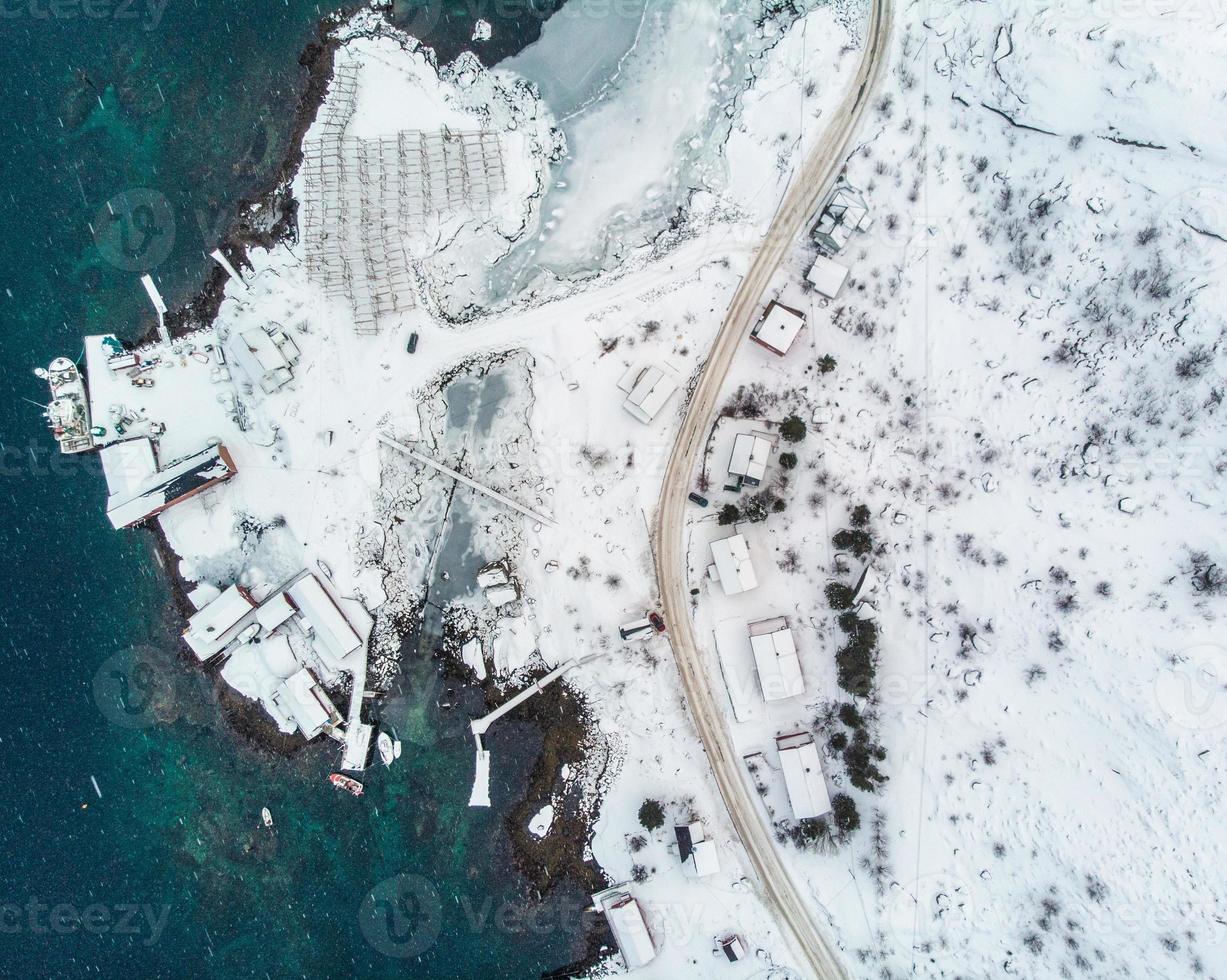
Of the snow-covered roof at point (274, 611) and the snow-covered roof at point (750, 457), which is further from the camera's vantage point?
the snow-covered roof at point (274, 611)

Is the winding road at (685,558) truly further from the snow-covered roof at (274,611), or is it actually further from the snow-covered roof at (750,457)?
the snow-covered roof at (274,611)

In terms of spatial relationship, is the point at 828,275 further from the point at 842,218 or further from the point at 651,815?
the point at 651,815

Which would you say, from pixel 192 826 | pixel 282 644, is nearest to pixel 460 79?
pixel 282 644

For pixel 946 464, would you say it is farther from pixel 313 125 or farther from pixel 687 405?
pixel 313 125

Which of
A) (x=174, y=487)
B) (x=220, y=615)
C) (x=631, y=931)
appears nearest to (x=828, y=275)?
(x=631, y=931)

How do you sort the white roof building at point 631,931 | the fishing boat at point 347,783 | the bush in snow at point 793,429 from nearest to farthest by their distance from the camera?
the bush in snow at point 793,429, the white roof building at point 631,931, the fishing boat at point 347,783

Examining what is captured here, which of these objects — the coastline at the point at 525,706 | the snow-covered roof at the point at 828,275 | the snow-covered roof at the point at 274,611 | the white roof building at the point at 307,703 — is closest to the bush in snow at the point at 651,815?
the coastline at the point at 525,706

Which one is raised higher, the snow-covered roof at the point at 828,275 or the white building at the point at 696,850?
the snow-covered roof at the point at 828,275
